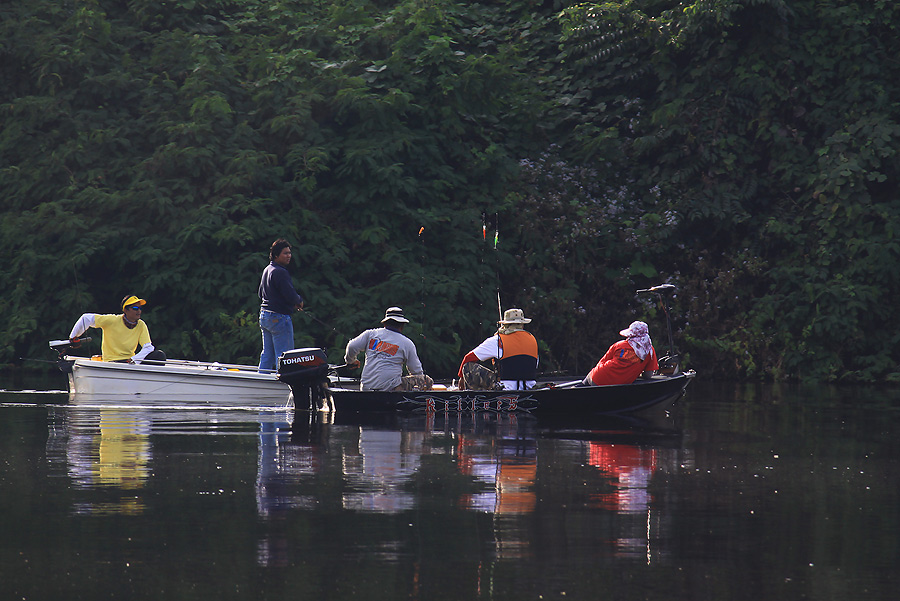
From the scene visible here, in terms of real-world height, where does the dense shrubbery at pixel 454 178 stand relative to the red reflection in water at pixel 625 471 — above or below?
above

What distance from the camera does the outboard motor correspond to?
17.4 m

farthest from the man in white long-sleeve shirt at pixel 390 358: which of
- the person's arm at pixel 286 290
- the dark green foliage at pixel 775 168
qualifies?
the dark green foliage at pixel 775 168

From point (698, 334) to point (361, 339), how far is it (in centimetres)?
1111

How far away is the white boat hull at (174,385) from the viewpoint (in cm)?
1941

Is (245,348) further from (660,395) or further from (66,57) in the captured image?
(660,395)

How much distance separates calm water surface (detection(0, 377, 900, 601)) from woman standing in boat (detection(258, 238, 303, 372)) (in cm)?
300

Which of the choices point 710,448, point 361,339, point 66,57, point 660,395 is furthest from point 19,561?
point 66,57

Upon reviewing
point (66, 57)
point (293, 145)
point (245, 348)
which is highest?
point (66, 57)

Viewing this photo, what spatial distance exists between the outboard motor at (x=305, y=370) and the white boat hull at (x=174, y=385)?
4.94 ft

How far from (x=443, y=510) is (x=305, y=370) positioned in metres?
7.77

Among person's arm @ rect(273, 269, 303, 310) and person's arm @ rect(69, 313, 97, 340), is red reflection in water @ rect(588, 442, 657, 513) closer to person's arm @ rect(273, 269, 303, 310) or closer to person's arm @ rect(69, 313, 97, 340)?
person's arm @ rect(273, 269, 303, 310)

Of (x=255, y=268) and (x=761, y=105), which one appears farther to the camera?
(x=761, y=105)

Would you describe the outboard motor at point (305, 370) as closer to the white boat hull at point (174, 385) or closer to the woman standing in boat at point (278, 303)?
the white boat hull at point (174, 385)

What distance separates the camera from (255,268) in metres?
25.9
